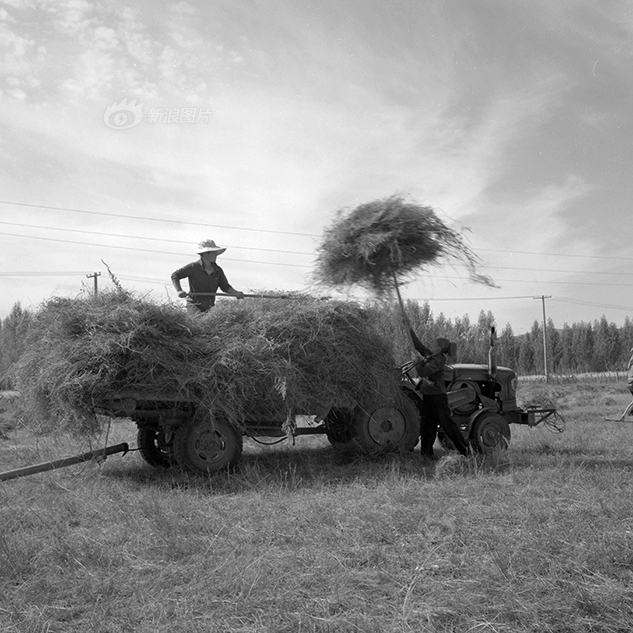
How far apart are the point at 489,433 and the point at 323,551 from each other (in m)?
4.91

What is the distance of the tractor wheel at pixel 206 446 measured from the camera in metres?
6.77

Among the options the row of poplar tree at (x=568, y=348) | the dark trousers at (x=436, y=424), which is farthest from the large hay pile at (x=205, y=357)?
the row of poplar tree at (x=568, y=348)

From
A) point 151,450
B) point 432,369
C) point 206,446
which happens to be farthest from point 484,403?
point 151,450

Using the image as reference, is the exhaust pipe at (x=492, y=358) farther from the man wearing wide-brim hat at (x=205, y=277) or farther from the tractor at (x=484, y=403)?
the man wearing wide-brim hat at (x=205, y=277)

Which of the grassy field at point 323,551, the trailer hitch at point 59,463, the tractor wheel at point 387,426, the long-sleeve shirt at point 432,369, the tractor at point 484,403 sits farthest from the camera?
the tractor at point 484,403

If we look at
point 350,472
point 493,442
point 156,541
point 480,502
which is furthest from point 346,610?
point 493,442

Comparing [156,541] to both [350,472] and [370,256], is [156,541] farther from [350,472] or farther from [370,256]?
[370,256]

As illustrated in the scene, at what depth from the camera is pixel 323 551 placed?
414 cm

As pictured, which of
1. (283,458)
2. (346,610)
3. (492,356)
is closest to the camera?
(346,610)

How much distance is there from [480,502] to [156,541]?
268cm

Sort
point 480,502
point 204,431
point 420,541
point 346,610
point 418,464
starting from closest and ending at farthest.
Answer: point 346,610 < point 420,541 < point 480,502 < point 204,431 < point 418,464

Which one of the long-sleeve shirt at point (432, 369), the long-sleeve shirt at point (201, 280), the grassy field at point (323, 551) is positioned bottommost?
the grassy field at point (323, 551)

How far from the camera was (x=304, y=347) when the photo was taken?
6965mm

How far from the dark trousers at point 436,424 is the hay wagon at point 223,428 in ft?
0.62
